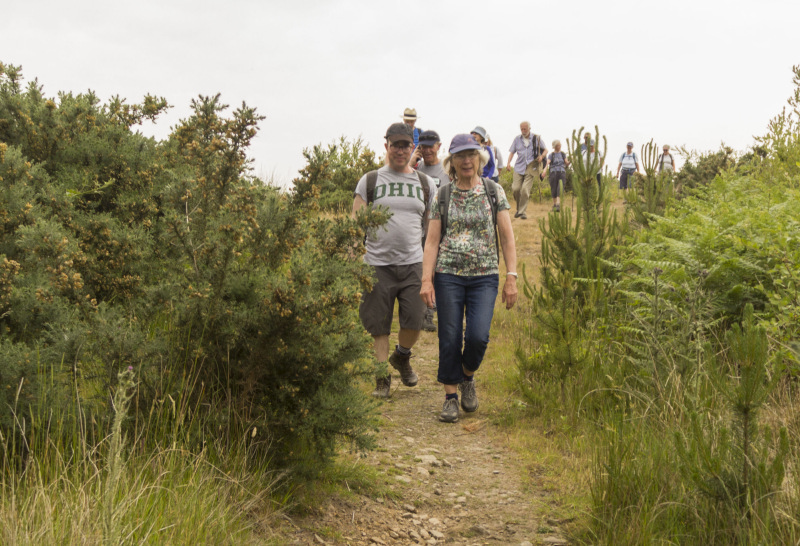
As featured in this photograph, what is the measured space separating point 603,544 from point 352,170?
1340 centimetres

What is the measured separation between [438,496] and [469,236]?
7.09 feet

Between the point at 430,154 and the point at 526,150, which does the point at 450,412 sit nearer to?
the point at 430,154

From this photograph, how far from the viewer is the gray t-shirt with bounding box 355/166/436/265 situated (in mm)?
6227

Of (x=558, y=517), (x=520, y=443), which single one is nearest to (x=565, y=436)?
(x=520, y=443)

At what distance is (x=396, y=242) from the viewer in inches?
245

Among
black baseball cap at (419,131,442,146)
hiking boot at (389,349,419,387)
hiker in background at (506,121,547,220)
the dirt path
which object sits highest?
hiker in background at (506,121,547,220)

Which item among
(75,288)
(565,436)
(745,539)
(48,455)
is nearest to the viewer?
(745,539)

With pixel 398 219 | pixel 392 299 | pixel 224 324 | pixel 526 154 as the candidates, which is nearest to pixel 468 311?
pixel 392 299

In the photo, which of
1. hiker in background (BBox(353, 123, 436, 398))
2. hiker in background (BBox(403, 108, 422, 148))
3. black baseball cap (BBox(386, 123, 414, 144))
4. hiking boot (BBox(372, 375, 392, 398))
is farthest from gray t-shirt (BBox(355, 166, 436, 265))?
hiker in background (BBox(403, 108, 422, 148))

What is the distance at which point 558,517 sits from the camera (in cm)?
406

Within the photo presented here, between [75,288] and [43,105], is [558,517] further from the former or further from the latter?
[43,105]

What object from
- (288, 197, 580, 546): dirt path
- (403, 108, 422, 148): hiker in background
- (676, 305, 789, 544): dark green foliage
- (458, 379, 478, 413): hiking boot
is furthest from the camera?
(403, 108, 422, 148): hiker in background

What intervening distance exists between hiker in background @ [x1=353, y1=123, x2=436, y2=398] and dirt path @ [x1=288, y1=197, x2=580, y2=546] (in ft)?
2.76

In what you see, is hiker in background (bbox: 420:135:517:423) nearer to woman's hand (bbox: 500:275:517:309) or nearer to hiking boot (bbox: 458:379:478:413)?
woman's hand (bbox: 500:275:517:309)
